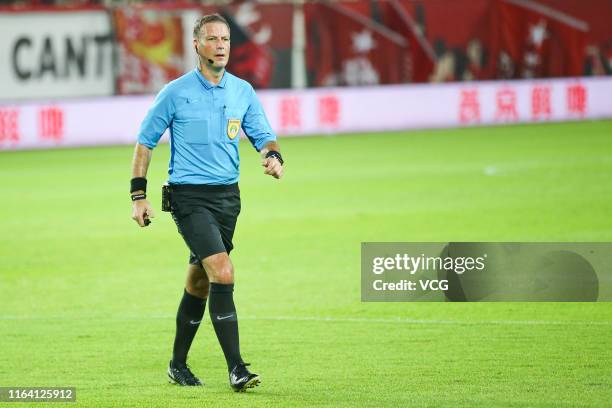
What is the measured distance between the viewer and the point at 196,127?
8.00m

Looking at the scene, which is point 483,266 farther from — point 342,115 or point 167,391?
point 342,115

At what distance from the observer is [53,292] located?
12219 mm

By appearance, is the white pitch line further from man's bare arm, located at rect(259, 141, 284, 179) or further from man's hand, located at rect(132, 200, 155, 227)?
man's hand, located at rect(132, 200, 155, 227)

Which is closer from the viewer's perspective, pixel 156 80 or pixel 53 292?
pixel 53 292

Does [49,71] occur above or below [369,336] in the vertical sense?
above

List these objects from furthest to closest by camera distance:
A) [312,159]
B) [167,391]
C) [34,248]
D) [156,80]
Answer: [156,80] < [312,159] < [34,248] < [167,391]

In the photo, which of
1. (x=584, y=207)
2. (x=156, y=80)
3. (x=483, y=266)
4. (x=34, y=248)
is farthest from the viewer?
(x=156, y=80)

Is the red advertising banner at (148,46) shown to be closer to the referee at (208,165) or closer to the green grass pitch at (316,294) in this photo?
the green grass pitch at (316,294)

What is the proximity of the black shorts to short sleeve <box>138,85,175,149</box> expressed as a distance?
0.33 m

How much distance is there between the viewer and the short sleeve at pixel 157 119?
7.95 meters

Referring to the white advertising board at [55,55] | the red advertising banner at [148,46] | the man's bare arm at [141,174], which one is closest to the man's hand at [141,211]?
the man's bare arm at [141,174]

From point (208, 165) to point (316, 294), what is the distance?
12.9ft

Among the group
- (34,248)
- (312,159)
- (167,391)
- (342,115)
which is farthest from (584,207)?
(342,115)

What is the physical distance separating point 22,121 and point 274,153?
2072 centimetres
